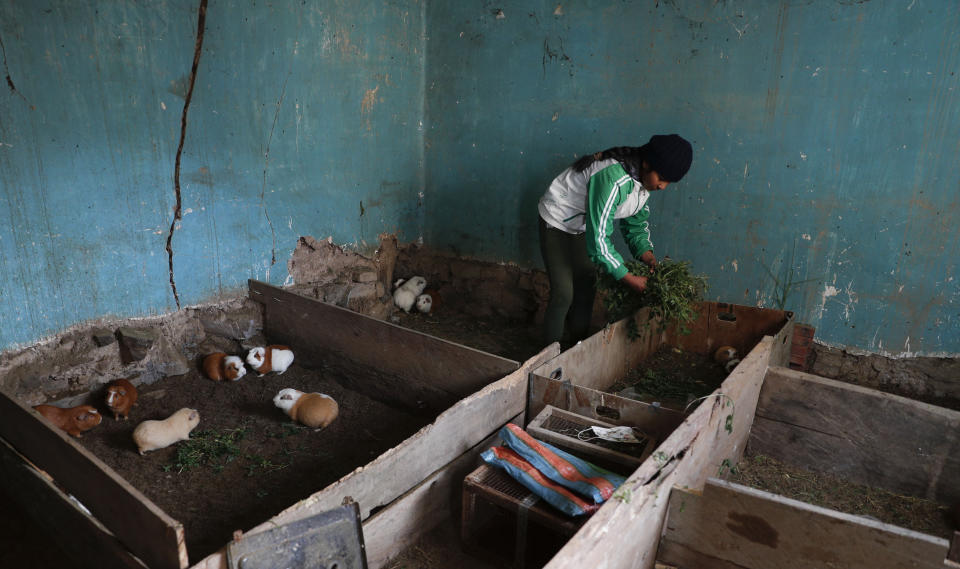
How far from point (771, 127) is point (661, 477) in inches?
120

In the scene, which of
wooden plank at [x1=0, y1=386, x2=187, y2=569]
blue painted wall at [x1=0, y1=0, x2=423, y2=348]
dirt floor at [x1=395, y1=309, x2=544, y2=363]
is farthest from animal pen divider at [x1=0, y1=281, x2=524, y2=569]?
dirt floor at [x1=395, y1=309, x2=544, y2=363]

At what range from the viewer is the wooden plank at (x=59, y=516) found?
6.79 feet

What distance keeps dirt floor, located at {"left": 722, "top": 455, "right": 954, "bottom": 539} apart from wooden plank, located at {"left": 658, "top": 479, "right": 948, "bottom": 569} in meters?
0.97

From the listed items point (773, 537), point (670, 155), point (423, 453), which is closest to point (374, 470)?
point (423, 453)

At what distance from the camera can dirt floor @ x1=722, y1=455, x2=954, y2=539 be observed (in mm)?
2979

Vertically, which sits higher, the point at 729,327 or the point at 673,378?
the point at 729,327

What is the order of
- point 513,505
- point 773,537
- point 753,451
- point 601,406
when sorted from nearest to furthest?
point 773,537, point 513,505, point 601,406, point 753,451

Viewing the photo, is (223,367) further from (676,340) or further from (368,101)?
(676,340)

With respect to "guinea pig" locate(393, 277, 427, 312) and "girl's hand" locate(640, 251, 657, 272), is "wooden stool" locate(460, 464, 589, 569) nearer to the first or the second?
"girl's hand" locate(640, 251, 657, 272)

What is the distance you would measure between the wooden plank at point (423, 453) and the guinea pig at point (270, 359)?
181 centimetres

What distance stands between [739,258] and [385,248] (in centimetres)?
306

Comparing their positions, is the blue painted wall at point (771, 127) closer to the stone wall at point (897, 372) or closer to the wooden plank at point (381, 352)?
the stone wall at point (897, 372)

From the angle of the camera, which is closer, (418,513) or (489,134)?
(418,513)

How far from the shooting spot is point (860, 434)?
3.22 meters
